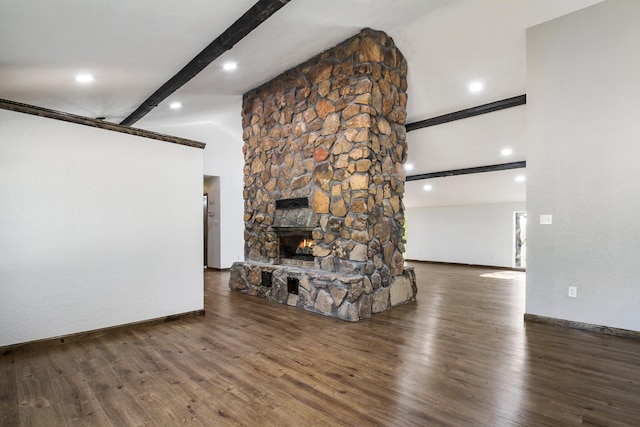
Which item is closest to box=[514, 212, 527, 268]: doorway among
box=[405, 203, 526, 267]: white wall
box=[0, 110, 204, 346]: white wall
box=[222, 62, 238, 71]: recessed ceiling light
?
box=[405, 203, 526, 267]: white wall

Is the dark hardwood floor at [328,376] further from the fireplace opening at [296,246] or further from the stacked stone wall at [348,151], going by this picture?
→ the fireplace opening at [296,246]

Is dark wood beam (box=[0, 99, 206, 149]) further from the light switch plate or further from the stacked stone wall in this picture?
the light switch plate

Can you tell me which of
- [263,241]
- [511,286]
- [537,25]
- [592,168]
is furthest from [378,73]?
[511,286]

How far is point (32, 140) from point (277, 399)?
2.93m

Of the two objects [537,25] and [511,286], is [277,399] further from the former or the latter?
[511,286]

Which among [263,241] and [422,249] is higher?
[263,241]

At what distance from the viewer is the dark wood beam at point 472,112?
16.5 ft

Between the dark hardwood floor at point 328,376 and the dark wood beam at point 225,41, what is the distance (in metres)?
3.03

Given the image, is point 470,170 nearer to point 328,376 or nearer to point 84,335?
point 328,376

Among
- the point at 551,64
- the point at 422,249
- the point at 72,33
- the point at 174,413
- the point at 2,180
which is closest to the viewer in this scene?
the point at 174,413

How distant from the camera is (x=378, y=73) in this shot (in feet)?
13.4

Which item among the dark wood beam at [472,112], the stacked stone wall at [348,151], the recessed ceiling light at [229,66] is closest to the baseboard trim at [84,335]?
the stacked stone wall at [348,151]

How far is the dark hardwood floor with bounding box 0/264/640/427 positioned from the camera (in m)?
1.78

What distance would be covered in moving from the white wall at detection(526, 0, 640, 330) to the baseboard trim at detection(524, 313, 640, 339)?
47 millimetres
